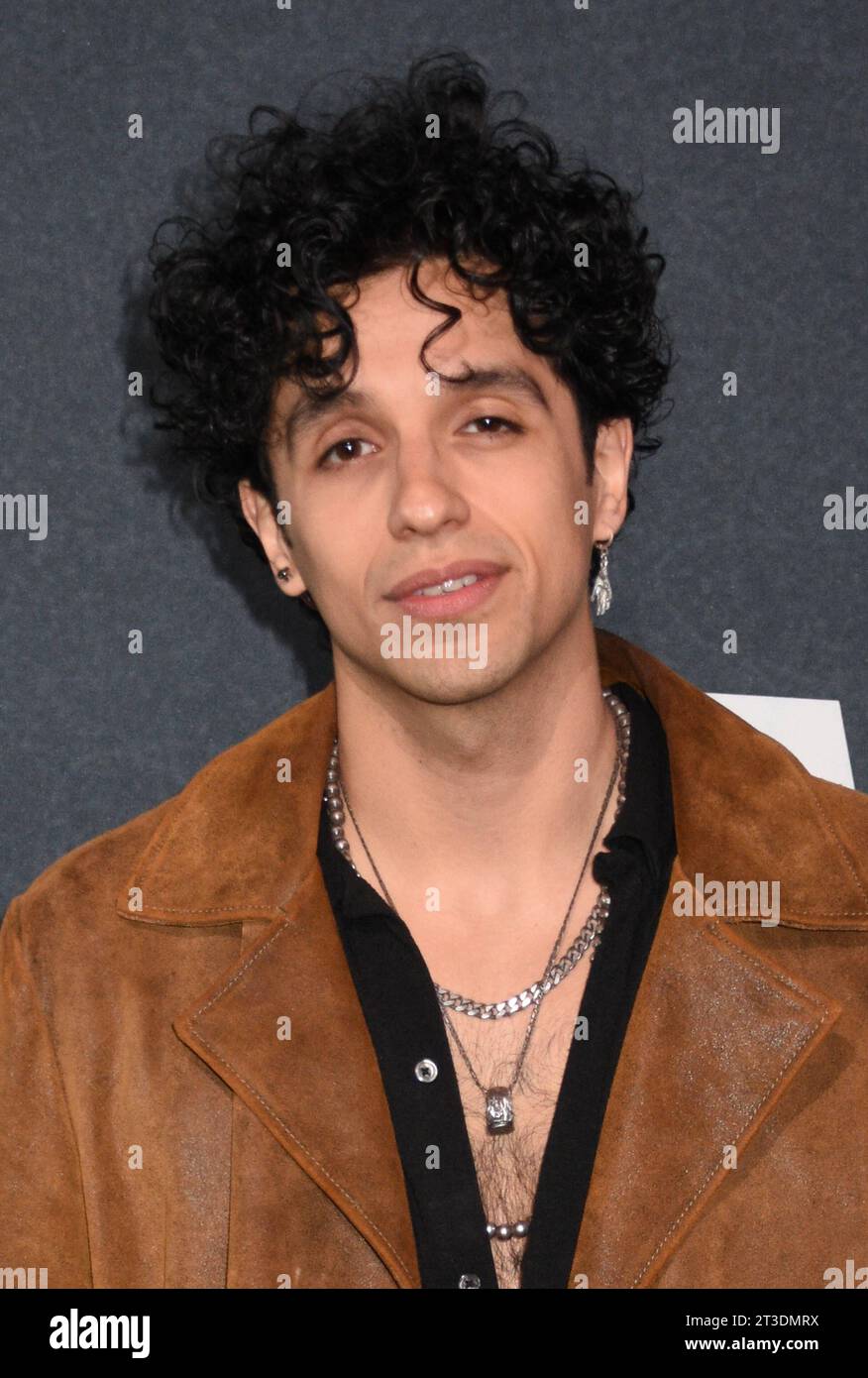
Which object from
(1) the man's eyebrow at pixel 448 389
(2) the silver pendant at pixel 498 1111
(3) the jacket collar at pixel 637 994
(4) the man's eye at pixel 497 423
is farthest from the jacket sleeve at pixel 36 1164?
(4) the man's eye at pixel 497 423

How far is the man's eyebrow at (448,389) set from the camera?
6.82 ft

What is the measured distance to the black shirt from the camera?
6.43 feet

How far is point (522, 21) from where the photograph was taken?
254cm

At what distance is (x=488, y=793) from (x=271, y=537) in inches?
16.5

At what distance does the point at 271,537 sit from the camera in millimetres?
2309

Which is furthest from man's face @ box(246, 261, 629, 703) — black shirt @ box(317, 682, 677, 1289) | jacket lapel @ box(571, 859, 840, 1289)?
jacket lapel @ box(571, 859, 840, 1289)

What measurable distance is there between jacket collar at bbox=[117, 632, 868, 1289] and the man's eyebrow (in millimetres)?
365

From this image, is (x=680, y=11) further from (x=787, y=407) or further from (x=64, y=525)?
(x=64, y=525)

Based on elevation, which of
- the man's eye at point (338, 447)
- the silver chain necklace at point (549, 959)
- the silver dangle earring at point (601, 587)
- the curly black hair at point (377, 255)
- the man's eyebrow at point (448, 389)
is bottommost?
the silver chain necklace at point (549, 959)

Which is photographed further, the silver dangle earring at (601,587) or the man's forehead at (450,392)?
the silver dangle earring at (601,587)

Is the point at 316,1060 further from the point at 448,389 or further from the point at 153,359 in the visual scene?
the point at 153,359

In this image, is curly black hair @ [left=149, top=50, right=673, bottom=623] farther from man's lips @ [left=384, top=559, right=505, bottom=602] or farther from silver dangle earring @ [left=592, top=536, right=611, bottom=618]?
man's lips @ [left=384, top=559, right=505, bottom=602]

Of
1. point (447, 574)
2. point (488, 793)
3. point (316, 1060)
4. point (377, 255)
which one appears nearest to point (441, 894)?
point (488, 793)

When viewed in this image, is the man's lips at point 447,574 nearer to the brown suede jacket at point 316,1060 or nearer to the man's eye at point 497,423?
the man's eye at point 497,423
